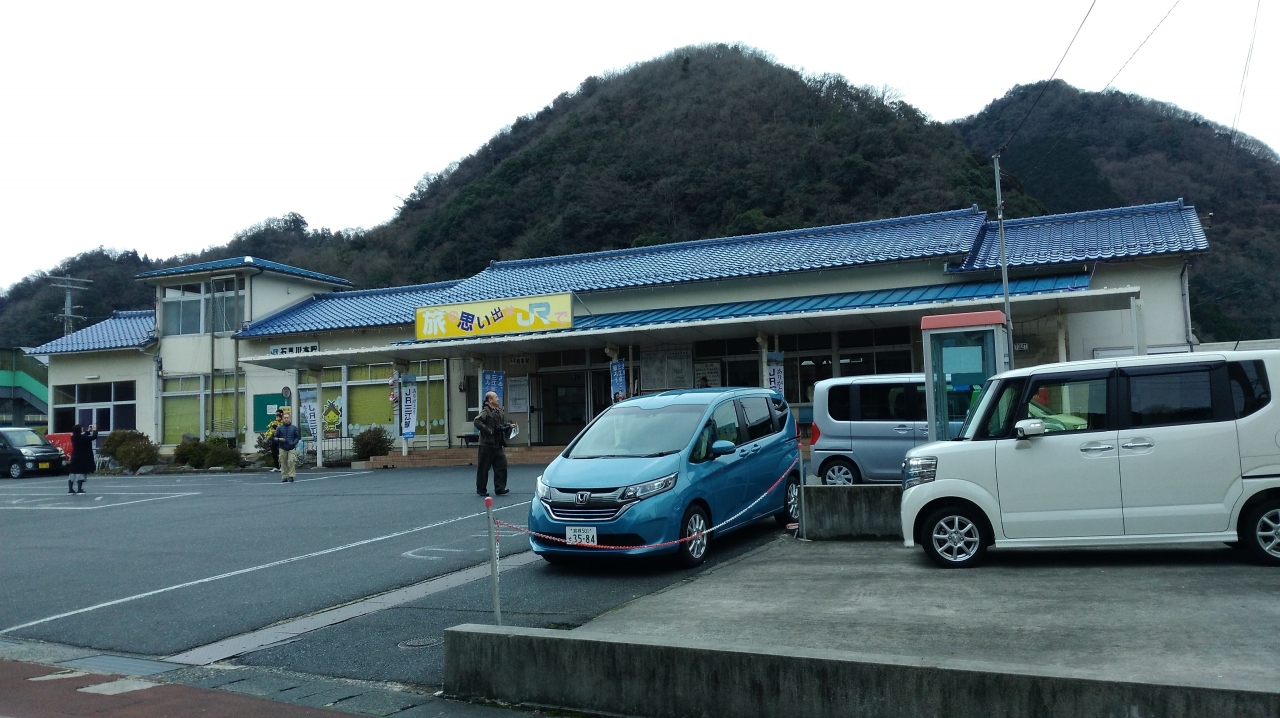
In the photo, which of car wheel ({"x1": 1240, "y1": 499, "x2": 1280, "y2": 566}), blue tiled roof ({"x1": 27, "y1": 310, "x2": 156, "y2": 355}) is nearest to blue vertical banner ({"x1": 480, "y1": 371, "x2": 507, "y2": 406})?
blue tiled roof ({"x1": 27, "y1": 310, "x2": 156, "y2": 355})

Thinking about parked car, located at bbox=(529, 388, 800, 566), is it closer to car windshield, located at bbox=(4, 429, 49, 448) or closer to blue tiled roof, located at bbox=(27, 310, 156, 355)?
car windshield, located at bbox=(4, 429, 49, 448)

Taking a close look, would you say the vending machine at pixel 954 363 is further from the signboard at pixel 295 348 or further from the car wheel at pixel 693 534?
the signboard at pixel 295 348

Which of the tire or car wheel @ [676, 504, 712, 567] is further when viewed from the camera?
the tire

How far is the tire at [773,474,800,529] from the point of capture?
11.6 metres

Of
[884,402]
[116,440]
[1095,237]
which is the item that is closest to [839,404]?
[884,402]

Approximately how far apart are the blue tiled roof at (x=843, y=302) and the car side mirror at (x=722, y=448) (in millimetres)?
12504

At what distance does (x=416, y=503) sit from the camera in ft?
53.1

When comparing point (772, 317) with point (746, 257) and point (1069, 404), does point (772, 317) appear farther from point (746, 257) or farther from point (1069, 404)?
point (1069, 404)

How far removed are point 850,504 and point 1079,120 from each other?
43.0 m

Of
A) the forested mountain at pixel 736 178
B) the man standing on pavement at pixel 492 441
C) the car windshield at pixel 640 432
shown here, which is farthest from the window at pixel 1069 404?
the forested mountain at pixel 736 178

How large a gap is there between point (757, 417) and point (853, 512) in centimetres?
161

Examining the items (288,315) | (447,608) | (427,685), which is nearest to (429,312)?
(288,315)

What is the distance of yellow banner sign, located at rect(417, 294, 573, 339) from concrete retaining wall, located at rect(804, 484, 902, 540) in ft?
52.0

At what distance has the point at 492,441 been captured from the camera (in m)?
15.2
